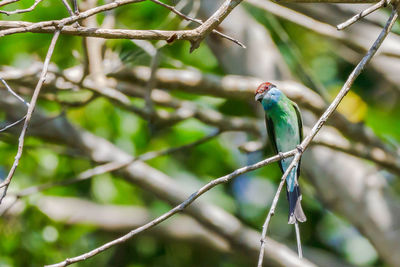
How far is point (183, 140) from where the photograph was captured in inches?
207

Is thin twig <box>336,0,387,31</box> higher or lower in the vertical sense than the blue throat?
lower

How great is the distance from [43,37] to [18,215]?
1204mm

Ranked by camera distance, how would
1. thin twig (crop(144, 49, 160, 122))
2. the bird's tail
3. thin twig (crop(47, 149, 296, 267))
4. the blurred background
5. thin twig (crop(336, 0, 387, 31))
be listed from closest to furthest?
→ thin twig (crop(47, 149, 296, 267))
thin twig (crop(336, 0, 387, 31))
the bird's tail
thin twig (crop(144, 49, 160, 122))
the blurred background

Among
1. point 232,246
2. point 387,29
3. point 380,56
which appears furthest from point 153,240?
point 387,29

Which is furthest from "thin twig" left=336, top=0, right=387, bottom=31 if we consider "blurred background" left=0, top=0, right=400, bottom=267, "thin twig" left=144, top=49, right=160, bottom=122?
"thin twig" left=144, top=49, right=160, bottom=122

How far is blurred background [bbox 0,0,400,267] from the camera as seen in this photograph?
13.9 feet

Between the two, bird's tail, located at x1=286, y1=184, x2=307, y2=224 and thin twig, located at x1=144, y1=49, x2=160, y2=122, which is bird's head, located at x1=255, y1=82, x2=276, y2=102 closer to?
bird's tail, located at x1=286, y1=184, x2=307, y2=224

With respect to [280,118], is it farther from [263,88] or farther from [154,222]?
[154,222]

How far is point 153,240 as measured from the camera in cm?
564

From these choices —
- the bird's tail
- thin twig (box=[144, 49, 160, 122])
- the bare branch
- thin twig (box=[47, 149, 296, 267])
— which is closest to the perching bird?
the bird's tail

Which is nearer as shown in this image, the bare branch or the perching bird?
the bare branch

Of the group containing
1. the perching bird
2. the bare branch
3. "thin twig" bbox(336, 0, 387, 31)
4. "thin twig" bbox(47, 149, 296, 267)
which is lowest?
"thin twig" bbox(47, 149, 296, 267)

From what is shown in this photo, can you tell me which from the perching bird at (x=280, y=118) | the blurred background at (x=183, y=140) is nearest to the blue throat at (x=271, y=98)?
the perching bird at (x=280, y=118)

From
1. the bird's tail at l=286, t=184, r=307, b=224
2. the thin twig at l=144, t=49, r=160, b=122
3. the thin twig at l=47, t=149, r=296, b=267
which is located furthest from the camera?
the thin twig at l=144, t=49, r=160, b=122
